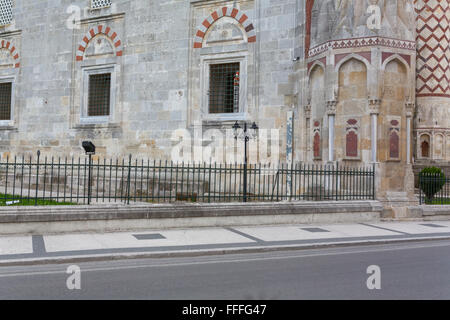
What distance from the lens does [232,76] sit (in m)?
16.1

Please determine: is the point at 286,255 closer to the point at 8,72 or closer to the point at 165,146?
the point at 165,146

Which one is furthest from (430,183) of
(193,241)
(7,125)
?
(7,125)

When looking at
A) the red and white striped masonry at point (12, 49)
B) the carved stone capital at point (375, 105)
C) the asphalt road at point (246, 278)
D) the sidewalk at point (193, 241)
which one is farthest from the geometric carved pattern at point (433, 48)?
the red and white striped masonry at point (12, 49)

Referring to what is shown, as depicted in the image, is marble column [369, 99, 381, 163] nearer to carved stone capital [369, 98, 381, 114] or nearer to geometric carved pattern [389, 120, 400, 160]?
carved stone capital [369, 98, 381, 114]

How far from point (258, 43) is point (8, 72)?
501 inches

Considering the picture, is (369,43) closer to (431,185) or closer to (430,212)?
(430,212)

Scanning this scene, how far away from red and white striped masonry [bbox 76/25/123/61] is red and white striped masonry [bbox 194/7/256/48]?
139 inches

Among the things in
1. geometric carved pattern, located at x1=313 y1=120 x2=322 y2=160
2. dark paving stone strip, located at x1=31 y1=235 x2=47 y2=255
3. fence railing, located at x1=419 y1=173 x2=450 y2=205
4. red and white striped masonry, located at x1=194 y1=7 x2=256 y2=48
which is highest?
red and white striped masonry, located at x1=194 y1=7 x2=256 y2=48

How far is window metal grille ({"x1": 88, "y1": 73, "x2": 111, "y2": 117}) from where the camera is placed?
18.6 m

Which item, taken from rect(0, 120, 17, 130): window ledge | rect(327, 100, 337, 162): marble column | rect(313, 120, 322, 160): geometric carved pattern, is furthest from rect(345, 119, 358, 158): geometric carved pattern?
rect(0, 120, 17, 130): window ledge

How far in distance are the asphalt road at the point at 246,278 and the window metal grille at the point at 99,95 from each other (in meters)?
12.7

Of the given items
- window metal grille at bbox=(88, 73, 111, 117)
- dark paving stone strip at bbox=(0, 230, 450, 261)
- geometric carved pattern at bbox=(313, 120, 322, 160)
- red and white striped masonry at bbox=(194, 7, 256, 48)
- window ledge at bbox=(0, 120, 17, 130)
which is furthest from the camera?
window ledge at bbox=(0, 120, 17, 130)

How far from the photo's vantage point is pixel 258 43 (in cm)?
1516
